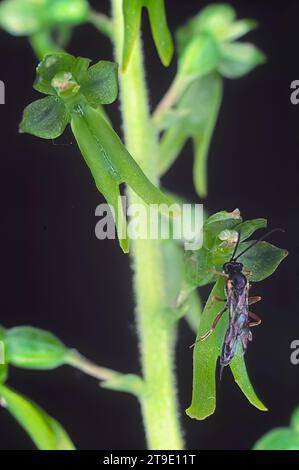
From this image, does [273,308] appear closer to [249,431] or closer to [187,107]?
[249,431]

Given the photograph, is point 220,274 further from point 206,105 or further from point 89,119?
point 206,105

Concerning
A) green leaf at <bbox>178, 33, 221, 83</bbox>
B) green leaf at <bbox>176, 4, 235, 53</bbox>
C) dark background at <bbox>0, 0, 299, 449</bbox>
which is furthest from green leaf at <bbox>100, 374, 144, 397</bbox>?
dark background at <bbox>0, 0, 299, 449</bbox>

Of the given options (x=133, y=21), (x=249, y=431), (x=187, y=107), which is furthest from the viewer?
(x=249, y=431)

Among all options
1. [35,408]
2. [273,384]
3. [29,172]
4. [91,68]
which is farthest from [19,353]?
[273,384]

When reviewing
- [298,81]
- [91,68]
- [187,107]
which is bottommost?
[91,68]

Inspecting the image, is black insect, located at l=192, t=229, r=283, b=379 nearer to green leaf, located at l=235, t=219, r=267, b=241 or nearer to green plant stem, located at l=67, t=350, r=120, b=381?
green leaf, located at l=235, t=219, r=267, b=241

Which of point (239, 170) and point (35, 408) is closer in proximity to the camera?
point (35, 408)
